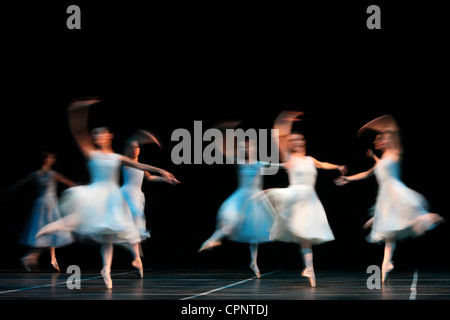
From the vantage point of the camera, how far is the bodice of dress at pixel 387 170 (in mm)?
6715

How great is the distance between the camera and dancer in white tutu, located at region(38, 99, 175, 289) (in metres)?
6.19

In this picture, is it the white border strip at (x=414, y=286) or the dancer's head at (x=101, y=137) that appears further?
the dancer's head at (x=101, y=137)

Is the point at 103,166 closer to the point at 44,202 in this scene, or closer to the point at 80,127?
the point at 80,127

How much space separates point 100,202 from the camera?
6273mm

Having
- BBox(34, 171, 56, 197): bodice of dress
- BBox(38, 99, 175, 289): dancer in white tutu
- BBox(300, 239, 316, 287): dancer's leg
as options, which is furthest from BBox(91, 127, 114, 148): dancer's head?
BBox(34, 171, 56, 197): bodice of dress

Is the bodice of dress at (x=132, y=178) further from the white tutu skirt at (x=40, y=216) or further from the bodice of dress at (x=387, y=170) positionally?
the bodice of dress at (x=387, y=170)

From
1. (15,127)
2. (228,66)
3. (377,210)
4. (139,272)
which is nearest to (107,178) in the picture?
(139,272)

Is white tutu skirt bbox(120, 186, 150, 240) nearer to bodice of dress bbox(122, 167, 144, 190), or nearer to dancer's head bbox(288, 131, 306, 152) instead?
bodice of dress bbox(122, 167, 144, 190)

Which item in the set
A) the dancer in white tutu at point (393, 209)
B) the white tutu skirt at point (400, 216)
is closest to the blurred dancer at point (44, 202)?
the dancer in white tutu at point (393, 209)

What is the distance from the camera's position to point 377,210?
6.67 metres

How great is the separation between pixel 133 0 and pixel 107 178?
3681 millimetres

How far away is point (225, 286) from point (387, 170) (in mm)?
1823

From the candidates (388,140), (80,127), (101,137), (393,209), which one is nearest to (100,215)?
(101,137)

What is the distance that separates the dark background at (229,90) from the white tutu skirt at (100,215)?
135 inches
